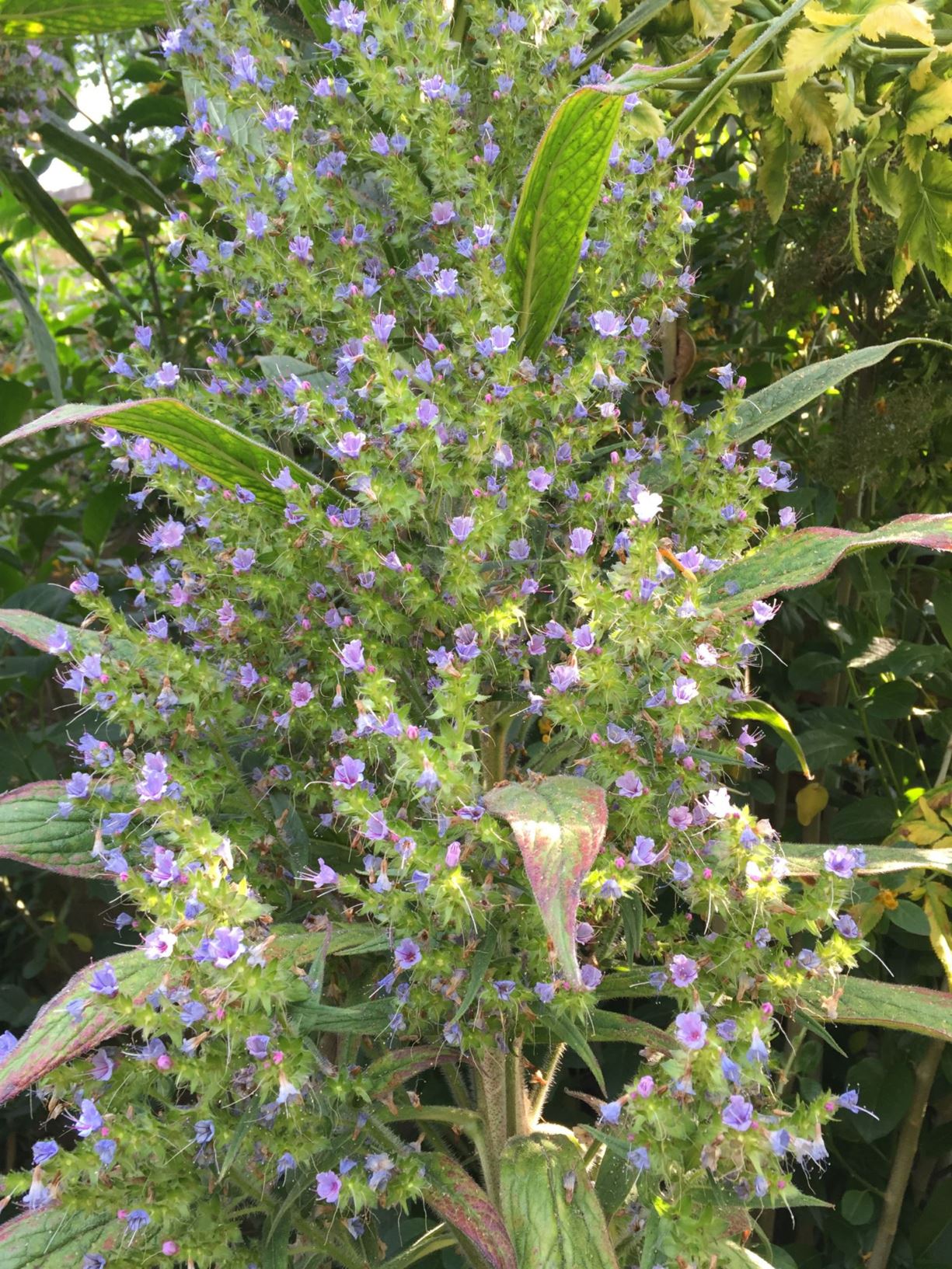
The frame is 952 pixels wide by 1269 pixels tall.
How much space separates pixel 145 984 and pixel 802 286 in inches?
37.4

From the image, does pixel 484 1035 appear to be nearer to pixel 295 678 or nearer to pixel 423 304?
pixel 295 678

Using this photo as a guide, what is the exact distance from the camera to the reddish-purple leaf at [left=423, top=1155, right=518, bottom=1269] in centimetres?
67

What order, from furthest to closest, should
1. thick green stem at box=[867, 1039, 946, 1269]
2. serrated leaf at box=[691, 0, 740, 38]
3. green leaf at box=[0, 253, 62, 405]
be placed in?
green leaf at box=[0, 253, 62, 405] < thick green stem at box=[867, 1039, 946, 1269] < serrated leaf at box=[691, 0, 740, 38]

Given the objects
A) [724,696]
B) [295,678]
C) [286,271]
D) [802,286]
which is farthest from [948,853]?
[802,286]

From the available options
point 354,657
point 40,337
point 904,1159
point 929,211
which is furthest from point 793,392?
point 40,337

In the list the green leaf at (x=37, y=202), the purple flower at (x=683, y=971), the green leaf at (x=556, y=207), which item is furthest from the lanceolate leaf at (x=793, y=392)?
the green leaf at (x=37, y=202)

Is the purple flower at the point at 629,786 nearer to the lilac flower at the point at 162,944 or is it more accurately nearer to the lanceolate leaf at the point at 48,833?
the lilac flower at the point at 162,944

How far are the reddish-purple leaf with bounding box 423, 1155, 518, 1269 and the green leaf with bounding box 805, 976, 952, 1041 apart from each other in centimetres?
23

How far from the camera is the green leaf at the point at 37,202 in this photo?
1.22 metres

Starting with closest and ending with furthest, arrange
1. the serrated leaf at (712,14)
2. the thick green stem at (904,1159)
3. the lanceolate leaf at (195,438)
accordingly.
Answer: the lanceolate leaf at (195,438) < the serrated leaf at (712,14) < the thick green stem at (904,1159)

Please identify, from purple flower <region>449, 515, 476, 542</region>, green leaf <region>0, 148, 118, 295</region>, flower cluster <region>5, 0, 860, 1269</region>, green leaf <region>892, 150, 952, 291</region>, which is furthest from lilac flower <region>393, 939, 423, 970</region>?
green leaf <region>0, 148, 118, 295</region>

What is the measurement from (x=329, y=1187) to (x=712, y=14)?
0.81 meters

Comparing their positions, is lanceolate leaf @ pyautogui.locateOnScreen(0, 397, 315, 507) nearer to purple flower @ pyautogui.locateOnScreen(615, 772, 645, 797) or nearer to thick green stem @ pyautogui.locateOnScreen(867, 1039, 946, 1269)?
purple flower @ pyautogui.locateOnScreen(615, 772, 645, 797)

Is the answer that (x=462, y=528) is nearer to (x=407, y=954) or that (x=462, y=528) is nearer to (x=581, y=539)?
(x=581, y=539)
